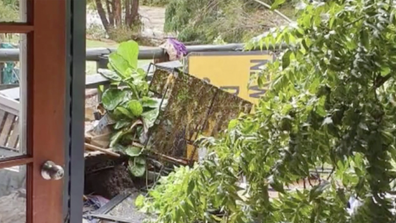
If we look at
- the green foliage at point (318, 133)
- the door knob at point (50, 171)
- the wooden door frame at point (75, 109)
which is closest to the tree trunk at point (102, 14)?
the wooden door frame at point (75, 109)

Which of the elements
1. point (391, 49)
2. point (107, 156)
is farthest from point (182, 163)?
point (391, 49)

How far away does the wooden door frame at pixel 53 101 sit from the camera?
117 cm

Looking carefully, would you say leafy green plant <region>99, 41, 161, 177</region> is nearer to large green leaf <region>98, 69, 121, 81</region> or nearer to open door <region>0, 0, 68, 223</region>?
large green leaf <region>98, 69, 121, 81</region>

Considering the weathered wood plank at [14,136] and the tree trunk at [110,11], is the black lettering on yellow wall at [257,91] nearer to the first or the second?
the weathered wood plank at [14,136]

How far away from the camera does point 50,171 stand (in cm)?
122

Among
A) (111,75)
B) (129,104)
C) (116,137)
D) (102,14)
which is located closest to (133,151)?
(116,137)

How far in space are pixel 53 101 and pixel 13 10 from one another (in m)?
0.21

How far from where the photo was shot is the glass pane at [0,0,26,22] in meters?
1.16

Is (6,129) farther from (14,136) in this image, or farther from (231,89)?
(231,89)

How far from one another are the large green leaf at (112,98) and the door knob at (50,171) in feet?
3.83

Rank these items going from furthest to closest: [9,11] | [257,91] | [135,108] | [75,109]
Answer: [135,108] → [257,91] → [75,109] → [9,11]

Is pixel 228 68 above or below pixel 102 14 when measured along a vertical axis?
below

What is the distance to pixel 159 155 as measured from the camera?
2.32 meters

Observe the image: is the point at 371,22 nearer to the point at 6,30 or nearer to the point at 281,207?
the point at 281,207
